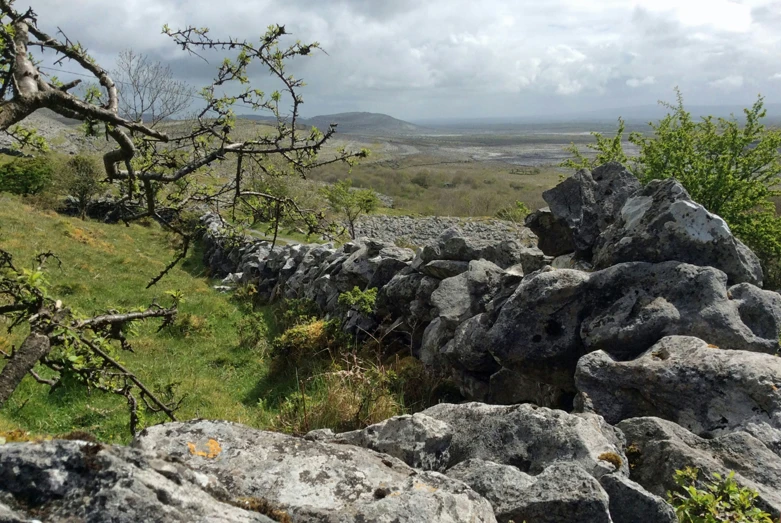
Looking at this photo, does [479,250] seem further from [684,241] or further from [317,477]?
[317,477]

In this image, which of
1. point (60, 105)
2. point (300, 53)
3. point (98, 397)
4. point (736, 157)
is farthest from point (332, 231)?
point (736, 157)

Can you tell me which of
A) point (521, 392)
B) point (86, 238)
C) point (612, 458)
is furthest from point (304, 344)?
point (86, 238)

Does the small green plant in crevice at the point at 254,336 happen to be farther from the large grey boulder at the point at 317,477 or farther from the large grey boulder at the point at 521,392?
the large grey boulder at the point at 317,477

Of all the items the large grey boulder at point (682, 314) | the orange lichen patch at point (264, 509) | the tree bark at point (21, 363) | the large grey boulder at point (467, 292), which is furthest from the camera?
the large grey boulder at point (467, 292)

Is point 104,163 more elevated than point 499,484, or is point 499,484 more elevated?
point 104,163

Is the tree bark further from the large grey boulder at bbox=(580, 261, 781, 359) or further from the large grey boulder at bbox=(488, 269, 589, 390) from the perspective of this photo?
the large grey boulder at bbox=(580, 261, 781, 359)

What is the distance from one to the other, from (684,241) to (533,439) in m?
5.37

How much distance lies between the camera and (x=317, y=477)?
11.6ft

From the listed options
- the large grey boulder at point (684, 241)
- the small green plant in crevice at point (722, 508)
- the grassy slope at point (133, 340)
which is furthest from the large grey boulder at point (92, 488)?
the large grey boulder at point (684, 241)

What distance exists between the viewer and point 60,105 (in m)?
4.02

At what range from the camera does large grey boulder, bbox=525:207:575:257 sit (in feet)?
42.0

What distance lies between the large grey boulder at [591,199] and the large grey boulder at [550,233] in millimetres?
640

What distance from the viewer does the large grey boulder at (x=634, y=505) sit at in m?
3.91

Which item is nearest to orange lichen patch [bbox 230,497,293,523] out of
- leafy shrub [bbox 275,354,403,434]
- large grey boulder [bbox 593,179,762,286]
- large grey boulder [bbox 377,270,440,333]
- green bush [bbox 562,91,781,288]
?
leafy shrub [bbox 275,354,403,434]
